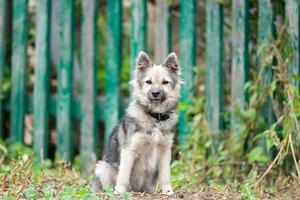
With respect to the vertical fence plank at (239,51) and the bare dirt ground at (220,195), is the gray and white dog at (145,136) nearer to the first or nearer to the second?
the bare dirt ground at (220,195)

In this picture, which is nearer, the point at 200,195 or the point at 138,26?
the point at 200,195

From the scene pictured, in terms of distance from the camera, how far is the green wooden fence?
9617mm

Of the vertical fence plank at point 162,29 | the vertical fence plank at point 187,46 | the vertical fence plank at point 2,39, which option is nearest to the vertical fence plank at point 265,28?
the vertical fence plank at point 187,46

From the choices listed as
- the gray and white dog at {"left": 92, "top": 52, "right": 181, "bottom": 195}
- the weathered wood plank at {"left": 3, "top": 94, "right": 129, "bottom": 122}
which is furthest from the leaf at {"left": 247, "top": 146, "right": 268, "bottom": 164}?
the weathered wood plank at {"left": 3, "top": 94, "right": 129, "bottom": 122}

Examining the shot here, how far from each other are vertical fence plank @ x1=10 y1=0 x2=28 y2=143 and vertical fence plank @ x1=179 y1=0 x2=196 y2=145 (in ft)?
6.81

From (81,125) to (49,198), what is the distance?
12.1 feet

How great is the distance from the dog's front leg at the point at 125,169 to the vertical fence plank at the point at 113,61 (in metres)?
2.67

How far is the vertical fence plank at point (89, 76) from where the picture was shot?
34.4ft

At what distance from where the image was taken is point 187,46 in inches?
394

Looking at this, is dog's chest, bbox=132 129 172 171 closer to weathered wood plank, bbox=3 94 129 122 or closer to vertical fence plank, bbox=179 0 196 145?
vertical fence plank, bbox=179 0 196 145

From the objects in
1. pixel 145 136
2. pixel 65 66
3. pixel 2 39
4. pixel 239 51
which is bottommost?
pixel 145 136

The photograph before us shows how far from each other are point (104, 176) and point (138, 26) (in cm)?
275

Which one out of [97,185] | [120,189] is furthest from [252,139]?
[120,189]

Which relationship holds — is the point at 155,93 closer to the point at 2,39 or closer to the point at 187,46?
the point at 187,46
